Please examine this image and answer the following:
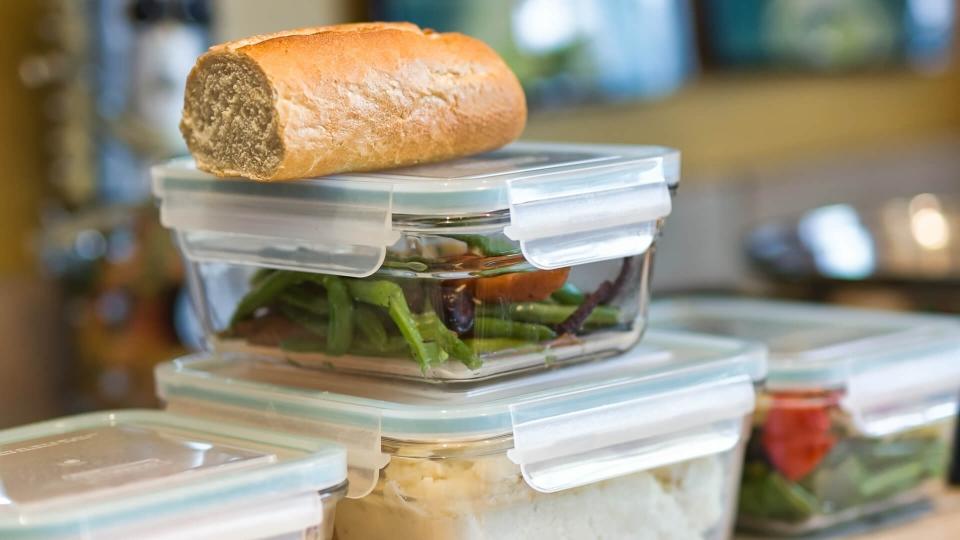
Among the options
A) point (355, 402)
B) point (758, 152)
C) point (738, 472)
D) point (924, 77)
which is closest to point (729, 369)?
point (738, 472)

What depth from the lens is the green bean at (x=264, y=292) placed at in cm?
75

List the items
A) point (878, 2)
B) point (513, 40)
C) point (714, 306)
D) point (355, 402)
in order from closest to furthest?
point (355, 402) < point (714, 306) < point (513, 40) < point (878, 2)

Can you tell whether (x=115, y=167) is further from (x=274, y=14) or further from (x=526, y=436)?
(x=526, y=436)

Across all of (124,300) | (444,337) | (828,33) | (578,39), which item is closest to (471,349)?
(444,337)

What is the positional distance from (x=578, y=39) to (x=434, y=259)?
1.36 m

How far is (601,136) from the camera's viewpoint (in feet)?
6.92

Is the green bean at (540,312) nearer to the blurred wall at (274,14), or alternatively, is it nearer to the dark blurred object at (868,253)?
the dark blurred object at (868,253)

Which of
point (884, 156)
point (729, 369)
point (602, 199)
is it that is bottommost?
point (884, 156)

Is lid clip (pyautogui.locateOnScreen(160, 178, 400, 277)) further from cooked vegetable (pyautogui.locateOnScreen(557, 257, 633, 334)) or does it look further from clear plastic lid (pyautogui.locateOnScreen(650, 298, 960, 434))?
clear plastic lid (pyautogui.locateOnScreen(650, 298, 960, 434))

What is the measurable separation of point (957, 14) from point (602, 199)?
2.33 m

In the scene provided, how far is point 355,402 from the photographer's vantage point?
692 millimetres

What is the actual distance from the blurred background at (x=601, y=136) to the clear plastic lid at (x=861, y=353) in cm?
11

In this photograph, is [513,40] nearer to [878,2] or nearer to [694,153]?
[694,153]

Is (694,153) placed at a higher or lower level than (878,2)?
lower
